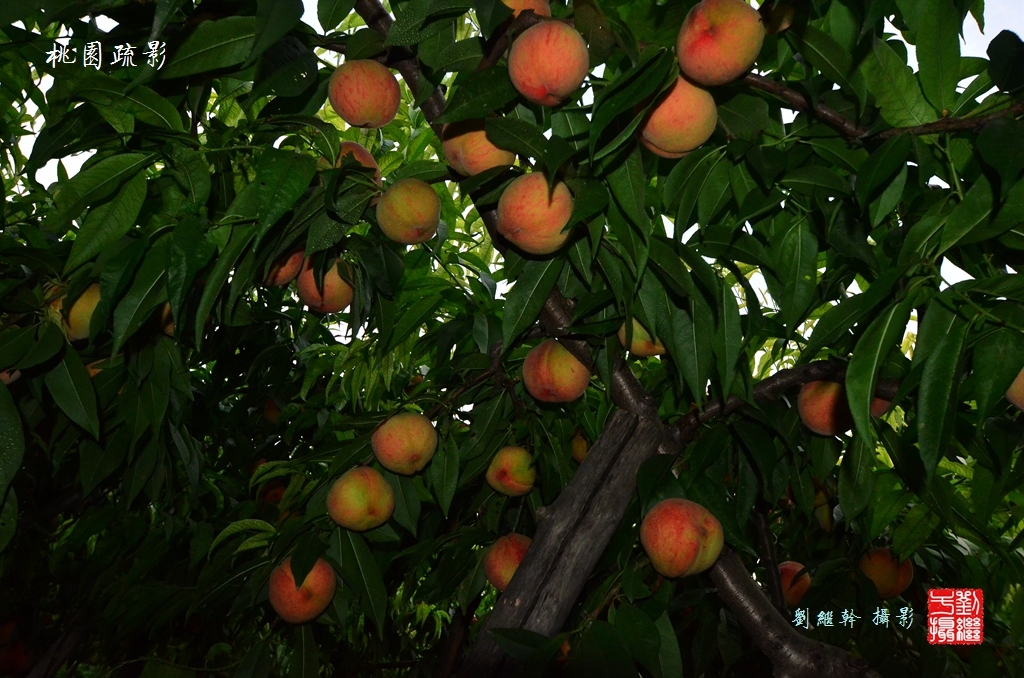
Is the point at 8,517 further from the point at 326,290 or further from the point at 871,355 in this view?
the point at 871,355

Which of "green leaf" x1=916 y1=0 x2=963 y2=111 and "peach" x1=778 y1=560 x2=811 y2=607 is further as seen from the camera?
"peach" x1=778 y1=560 x2=811 y2=607

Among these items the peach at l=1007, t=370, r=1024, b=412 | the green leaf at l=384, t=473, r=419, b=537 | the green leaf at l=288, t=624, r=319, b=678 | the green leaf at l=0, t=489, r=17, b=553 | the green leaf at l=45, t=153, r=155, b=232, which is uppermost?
the green leaf at l=45, t=153, r=155, b=232

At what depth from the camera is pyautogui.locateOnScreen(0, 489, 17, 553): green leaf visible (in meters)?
1.19

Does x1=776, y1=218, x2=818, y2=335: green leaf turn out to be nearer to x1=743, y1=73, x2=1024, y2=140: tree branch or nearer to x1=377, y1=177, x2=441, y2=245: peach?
x1=743, y1=73, x2=1024, y2=140: tree branch

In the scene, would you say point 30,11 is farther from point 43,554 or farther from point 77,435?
point 43,554

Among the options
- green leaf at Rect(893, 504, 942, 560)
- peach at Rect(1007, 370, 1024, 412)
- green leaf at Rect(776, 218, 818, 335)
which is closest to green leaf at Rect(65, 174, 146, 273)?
green leaf at Rect(776, 218, 818, 335)

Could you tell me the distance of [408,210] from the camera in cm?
100

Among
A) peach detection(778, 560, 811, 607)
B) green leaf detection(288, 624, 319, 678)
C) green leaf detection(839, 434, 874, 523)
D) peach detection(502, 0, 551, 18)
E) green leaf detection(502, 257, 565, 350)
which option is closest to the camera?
peach detection(502, 0, 551, 18)

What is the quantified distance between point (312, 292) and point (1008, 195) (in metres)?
0.99

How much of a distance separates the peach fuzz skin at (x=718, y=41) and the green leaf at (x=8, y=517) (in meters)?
1.14

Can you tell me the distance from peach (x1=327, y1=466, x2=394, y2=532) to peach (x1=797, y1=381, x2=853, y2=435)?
0.71 meters

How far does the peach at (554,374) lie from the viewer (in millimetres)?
1182

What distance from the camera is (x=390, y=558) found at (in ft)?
4.89

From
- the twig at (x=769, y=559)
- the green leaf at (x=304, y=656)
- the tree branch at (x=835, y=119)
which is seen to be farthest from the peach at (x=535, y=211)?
the green leaf at (x=304, y=656)
